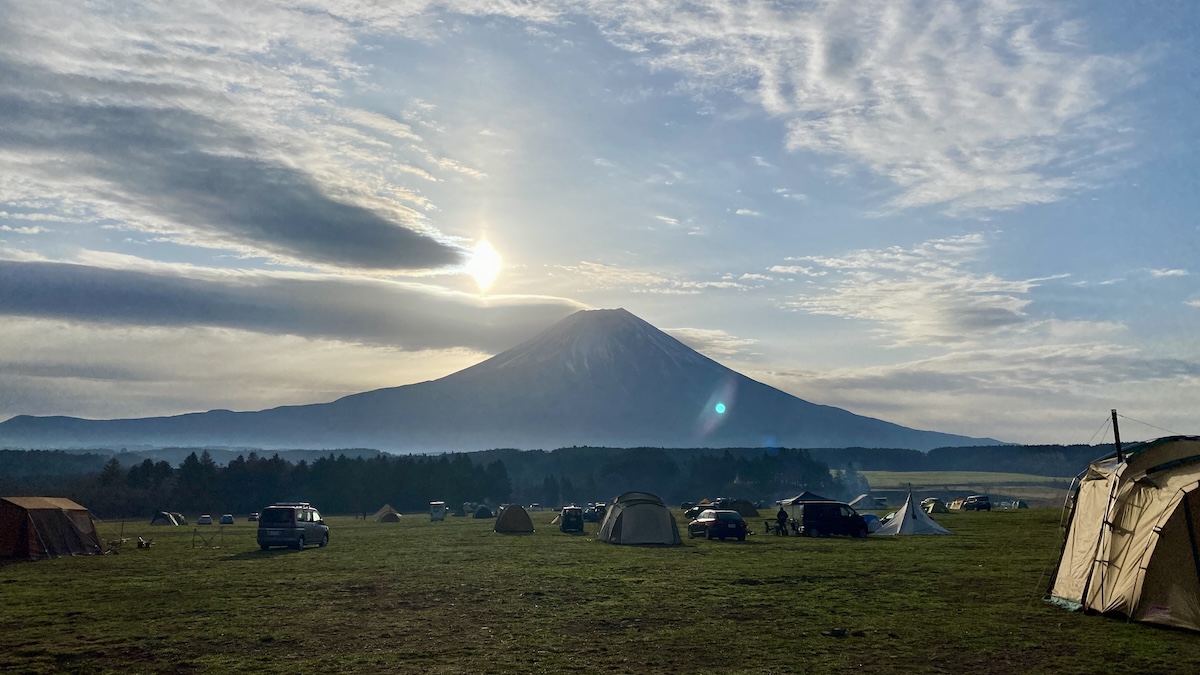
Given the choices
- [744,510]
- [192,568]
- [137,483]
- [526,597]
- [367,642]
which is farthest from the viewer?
[137,483]

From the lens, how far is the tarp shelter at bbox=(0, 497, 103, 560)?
95.1 feet

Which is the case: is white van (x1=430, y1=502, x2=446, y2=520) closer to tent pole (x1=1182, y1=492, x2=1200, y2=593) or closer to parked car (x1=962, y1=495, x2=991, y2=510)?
parked car (x1=962, y1=495, x2=991, y2=510)

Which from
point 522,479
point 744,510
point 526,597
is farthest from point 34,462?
point 526,597

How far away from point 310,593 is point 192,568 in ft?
30.2

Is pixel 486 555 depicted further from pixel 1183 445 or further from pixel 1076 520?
pixel 1183 445

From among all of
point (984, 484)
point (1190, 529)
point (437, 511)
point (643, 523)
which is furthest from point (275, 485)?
point (984, 484)

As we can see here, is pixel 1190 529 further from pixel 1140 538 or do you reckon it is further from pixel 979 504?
pixel 979 504

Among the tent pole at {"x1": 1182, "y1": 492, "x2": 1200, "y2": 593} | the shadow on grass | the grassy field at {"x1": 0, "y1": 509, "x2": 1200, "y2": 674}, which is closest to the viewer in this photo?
the grassy field at {"x1": 0, "y1": 509, "x2": 1200, "y2": 674}

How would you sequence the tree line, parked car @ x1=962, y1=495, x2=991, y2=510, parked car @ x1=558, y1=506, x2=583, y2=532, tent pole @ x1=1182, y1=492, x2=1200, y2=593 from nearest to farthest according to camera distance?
tent pole @ x1=1182, y1=492, x2=1200, y2=593 → parked car @ x1=558, y1=506, x2=583, y2=532 → parked car @ x1=962, y1=495, x2=991, y2=510 → the tree line

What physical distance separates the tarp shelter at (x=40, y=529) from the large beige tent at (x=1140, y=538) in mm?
30565

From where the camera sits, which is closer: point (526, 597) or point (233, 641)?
point (233, 641)

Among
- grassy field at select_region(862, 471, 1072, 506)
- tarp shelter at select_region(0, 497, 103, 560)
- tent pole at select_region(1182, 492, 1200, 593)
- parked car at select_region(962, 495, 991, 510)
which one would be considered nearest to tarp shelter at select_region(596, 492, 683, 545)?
tarp shelter at select_region(0, 497, 103, 560)

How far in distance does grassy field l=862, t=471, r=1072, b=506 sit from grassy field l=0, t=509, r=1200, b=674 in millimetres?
116073

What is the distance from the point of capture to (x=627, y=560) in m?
27.2
